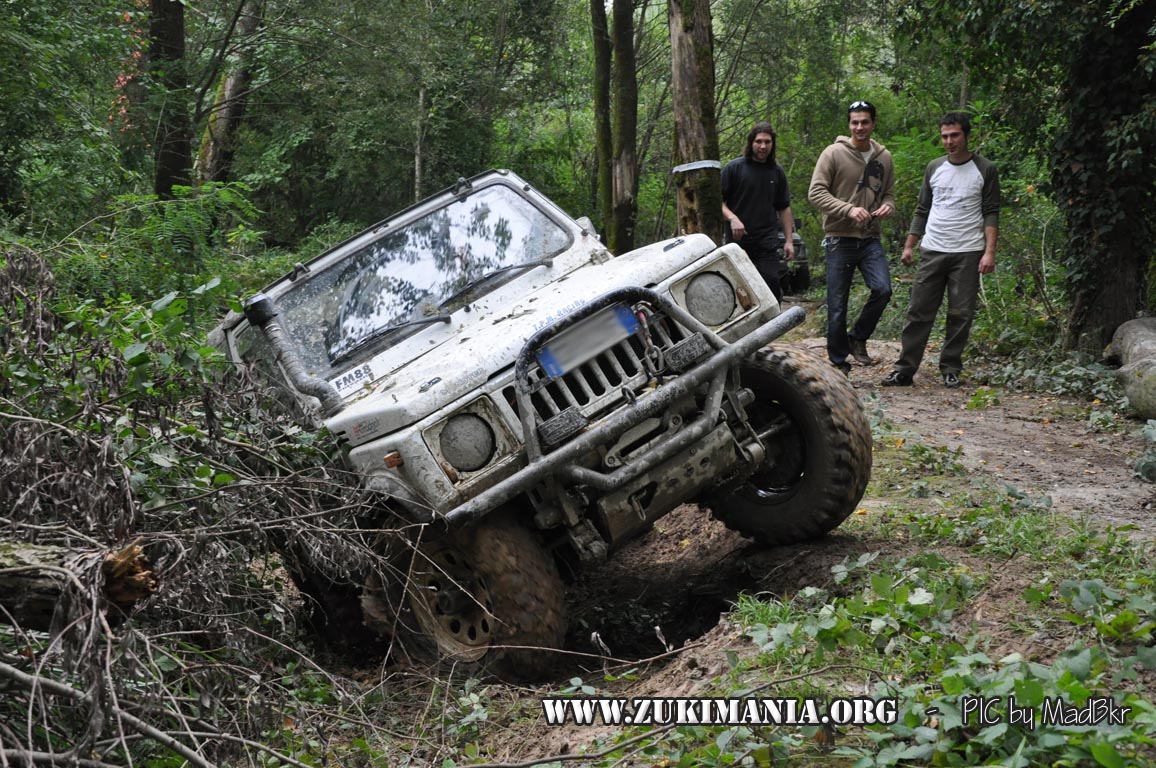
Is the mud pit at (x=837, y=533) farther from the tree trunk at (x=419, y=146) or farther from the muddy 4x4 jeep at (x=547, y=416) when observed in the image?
the tree trunk at (x=419, y=146)

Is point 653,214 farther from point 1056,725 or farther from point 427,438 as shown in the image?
point 1056,725

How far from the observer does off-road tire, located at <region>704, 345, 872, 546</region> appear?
5035 millimetres

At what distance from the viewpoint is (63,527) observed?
3385 mm

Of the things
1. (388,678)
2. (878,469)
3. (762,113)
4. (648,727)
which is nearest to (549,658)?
(388,678)

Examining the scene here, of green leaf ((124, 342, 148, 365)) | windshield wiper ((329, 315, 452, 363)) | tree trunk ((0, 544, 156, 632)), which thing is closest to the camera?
tree trunk ((0, 544, 156, 632))

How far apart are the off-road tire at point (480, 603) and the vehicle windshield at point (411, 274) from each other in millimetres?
1155

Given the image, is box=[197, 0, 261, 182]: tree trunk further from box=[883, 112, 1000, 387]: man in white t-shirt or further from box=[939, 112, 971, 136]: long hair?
box=[939, 112, 971, 136]: long hair

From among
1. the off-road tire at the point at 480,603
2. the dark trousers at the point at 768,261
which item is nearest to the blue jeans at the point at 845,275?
the dark trousers at the point at 768,261

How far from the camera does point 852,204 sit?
8.98 meters

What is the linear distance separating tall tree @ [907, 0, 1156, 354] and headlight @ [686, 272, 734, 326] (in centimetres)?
522

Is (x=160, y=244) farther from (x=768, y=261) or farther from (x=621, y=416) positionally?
(x=621, y=416)

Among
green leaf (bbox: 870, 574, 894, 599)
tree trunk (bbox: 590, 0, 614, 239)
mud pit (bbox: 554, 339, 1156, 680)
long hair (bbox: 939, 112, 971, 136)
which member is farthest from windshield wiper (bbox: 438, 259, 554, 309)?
tree trunk (bbox: 590, 0, 614, 239)

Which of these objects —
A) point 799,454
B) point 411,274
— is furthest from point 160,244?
point 799,454

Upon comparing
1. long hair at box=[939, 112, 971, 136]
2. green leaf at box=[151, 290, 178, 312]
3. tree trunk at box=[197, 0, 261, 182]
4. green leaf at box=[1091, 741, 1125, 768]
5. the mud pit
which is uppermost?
tree trunk at box=[197, 0, 261, 182]
